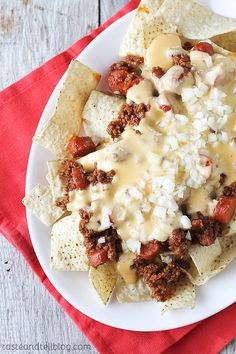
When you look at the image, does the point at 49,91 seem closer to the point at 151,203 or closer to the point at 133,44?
the point at 133,44

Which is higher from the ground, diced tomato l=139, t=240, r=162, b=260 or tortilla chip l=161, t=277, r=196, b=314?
diced tomato l=139, t=240, r=162, b=260

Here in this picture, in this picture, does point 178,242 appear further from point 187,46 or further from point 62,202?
point 187,46

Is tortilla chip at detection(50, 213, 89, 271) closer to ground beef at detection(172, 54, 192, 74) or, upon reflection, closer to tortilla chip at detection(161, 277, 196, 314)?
tortilla chip at detection(161, 277, 196, 314)

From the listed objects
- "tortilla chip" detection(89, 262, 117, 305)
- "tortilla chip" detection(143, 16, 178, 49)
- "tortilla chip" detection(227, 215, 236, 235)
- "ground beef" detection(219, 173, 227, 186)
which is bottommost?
"tortilla chip" detection(89, 262, 117, 305)

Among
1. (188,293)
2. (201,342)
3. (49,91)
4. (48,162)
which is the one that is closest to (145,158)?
(48,162)

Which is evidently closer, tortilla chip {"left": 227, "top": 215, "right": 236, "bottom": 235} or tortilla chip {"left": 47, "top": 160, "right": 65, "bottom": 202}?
tortilla chip {"left": 227, "top": 215, "right": 236, "bottom": 235}

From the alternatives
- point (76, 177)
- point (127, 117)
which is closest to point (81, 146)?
Result: point (76, 177)

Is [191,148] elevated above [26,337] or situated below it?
above

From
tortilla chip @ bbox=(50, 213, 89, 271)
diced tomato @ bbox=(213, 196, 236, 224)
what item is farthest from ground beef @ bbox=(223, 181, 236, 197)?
tortilla chip @ bbox=(50, 213, 89, 271)
